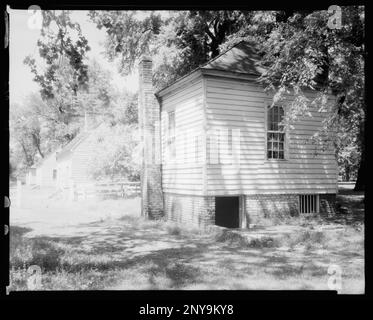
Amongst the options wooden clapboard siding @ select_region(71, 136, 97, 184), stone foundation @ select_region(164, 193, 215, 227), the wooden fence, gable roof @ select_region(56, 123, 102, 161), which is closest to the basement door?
stone foundation @ select_region(164, 193, 215, 227)

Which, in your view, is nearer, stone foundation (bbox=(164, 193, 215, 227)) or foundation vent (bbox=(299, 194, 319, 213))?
stone foundation (bbox=(164, 193, 215, 227))

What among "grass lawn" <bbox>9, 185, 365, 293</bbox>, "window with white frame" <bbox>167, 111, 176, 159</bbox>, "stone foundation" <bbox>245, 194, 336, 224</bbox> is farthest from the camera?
"window with white frame" <bbox>167, 111, 176, 159</bbox>

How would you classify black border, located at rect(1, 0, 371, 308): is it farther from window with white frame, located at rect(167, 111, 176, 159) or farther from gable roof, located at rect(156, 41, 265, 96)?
window with white frame, located at rect(167, 111, 176, 159)

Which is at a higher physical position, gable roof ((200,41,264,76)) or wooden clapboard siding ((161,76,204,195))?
gable roof ((200,41,264,76))

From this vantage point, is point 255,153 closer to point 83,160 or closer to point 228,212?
point 228,212

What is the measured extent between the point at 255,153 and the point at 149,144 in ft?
11.0

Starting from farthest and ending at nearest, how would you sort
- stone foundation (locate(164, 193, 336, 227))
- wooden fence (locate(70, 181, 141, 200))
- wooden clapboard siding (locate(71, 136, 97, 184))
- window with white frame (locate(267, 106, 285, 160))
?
1. wooden clapboard siding (locate(71, 136, 97, 184))
2. wooden fence (locate(70, 181, 141, 200))
3. window with white frame (locate(267, 106, 285, 160))
4. stone foundation (locate(164, 193, 336, 227))

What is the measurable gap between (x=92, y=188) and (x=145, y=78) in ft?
14.0

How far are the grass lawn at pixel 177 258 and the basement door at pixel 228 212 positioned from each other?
1.69 meters

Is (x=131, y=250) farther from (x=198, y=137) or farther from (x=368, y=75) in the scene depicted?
(x=368, y=75)

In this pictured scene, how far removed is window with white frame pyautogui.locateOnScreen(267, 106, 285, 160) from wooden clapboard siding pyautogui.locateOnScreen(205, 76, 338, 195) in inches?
8.1

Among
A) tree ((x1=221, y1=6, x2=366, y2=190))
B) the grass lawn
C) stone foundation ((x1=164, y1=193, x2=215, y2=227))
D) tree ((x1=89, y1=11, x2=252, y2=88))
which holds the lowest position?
the grass lawn

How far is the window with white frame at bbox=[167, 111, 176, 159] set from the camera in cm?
1011

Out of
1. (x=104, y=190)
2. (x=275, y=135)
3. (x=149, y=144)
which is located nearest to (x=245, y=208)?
(x=275, y=135)
